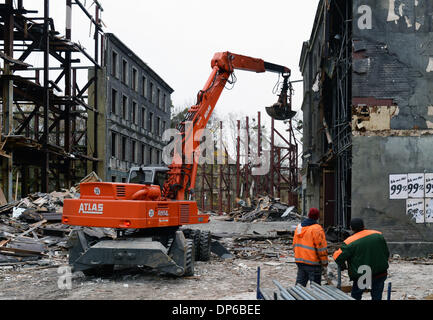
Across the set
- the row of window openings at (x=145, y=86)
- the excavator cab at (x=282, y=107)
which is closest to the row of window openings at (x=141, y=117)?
the row of window openings at (x=145, y=86)

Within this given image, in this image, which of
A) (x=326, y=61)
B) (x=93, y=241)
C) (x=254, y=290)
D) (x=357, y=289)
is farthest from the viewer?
(x=326, y=61)

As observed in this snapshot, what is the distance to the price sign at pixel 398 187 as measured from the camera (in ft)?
46.3

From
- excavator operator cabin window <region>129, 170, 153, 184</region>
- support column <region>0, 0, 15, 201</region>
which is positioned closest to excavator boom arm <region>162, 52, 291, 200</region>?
excavator operator cabin window <region>129, 170, 153, 184</region>

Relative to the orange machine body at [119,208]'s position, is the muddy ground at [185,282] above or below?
below

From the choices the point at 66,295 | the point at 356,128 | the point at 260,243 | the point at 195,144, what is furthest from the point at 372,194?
the point at 66,295

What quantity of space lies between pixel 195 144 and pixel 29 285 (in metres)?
5.27

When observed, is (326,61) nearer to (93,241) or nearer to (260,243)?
(260,243)

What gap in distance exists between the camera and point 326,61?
1848 centimetres

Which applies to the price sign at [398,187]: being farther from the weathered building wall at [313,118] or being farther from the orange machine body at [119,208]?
the weathered building wall at [313,118]

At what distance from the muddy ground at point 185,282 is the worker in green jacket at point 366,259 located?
2116 mm

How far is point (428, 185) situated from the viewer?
14.0m

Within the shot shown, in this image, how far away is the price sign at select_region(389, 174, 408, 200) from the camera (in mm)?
14109

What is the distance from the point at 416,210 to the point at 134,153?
30090 mm

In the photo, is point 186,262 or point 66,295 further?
point 186,262
